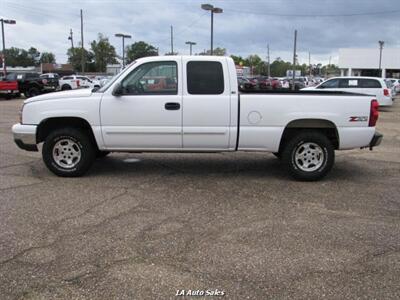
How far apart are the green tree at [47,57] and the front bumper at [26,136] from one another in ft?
515

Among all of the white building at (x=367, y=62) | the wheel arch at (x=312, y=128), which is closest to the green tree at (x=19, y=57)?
the white building at (x=367, y=62)

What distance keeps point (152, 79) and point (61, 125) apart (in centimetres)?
165

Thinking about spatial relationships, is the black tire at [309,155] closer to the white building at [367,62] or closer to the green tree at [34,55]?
the white building at [367,62]

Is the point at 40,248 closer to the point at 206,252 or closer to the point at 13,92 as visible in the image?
the point at 206,252

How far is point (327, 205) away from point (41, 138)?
4489 mm

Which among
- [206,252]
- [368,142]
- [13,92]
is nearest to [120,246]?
[206,252]

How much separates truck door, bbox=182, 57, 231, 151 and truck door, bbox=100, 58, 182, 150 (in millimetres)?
122

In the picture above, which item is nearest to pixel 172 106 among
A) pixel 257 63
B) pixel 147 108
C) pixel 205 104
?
pixel 147 108

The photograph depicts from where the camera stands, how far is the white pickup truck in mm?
6699

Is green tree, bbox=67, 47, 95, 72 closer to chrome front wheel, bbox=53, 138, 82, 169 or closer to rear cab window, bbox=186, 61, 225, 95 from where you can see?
chrome front wheel, bbox=53, 138, 82, 169

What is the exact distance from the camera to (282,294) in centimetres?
353

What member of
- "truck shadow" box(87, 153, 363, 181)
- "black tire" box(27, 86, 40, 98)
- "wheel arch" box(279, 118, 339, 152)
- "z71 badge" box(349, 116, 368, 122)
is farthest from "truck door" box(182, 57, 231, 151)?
"black tire" box(27, 86, 40, 98)

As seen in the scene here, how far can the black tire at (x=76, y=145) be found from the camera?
695 cm

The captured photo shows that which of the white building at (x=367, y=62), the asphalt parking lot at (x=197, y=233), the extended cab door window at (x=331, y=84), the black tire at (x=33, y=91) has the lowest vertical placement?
the asphalt parking lot at (x=197, y=233)
